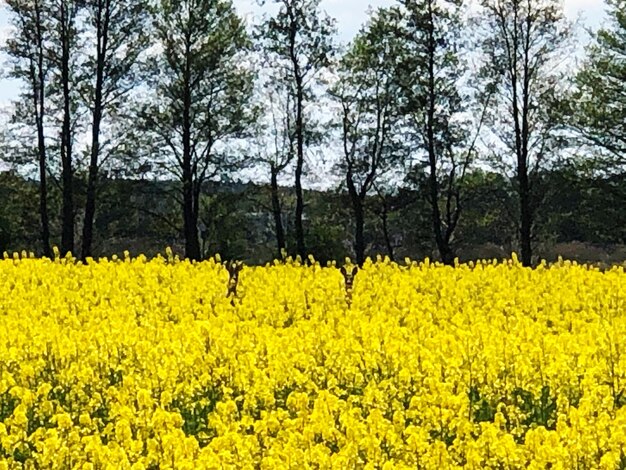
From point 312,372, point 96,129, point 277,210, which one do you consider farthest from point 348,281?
point 277,210

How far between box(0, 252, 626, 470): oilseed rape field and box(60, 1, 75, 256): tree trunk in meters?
16.9

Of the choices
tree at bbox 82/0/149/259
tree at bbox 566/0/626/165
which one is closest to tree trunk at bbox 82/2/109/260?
tree at bbox 82/0/149/259

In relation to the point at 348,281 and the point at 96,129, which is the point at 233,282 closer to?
the point at 348,281

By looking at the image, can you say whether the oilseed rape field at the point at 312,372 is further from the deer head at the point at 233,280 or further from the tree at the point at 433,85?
the tree at the point at 433,85

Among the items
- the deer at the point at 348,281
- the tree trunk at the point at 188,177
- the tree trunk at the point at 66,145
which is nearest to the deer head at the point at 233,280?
the deer at the point at 348,281

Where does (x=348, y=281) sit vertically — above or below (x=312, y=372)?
above

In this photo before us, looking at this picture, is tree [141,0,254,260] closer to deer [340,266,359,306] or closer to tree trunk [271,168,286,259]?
tree trunk [271,168,286,259]

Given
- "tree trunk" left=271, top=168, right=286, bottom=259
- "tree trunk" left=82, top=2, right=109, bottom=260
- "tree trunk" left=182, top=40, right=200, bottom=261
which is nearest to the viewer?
"tree trunk" left=82, top=2, right=109, bottom=260

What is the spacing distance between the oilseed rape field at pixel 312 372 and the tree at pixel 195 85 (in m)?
19.2

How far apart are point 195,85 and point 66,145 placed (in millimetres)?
4909

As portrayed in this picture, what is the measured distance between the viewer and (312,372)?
8.91 meters

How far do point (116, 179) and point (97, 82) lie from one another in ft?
11.5

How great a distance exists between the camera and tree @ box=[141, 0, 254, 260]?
34.6m

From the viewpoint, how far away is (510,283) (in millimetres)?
15594
